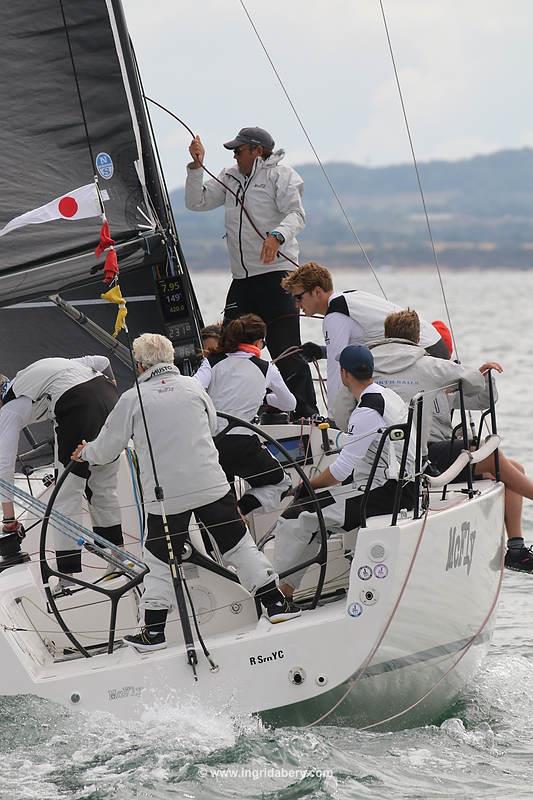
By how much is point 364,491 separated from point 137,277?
7.26 ft

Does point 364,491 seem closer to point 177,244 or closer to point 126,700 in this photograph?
point 126,700

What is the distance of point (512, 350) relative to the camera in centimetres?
2484

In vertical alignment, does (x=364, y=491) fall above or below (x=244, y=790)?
above

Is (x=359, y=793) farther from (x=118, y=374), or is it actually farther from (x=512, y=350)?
(x=512, y=350)

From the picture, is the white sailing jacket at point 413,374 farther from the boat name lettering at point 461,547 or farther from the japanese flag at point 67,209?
the japanese flag at point 67,209

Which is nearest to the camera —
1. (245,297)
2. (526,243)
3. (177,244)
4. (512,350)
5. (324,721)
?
(324,721)

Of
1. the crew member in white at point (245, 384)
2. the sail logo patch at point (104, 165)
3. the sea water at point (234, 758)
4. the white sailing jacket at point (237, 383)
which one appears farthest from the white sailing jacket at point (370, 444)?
the sail logo patch at point (104, 165)

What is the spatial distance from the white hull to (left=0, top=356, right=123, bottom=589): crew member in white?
2.27ft

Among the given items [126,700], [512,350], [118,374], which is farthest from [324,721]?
[512,350]

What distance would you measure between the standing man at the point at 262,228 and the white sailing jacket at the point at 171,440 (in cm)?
200

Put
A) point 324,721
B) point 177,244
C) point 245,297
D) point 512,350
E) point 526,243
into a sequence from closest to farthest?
point 324,721 → point 177,244 → point 245,297 → point 512,350 → point 526,243

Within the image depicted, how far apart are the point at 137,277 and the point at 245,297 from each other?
69 centimetres

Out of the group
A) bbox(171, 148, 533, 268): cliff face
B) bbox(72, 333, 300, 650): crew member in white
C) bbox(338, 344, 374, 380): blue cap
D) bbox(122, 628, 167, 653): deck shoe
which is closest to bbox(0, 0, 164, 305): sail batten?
bbox(72, 333, 300, 650): crew member in white

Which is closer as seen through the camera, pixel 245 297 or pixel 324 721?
pixel 324 721
